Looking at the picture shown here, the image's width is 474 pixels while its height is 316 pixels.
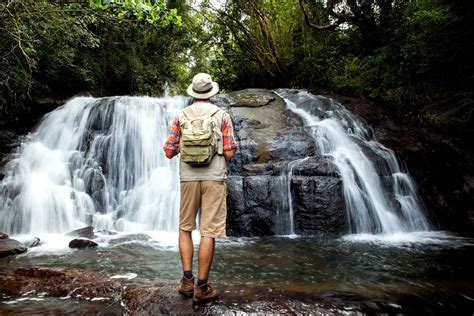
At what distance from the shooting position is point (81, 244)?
590cm

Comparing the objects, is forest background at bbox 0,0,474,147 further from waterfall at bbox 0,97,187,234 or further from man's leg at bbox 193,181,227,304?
man's leg at bbox 193,181,227,304

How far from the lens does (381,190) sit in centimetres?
782

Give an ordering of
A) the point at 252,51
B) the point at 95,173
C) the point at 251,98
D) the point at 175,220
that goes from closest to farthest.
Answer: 1. the point at 175,220
2. the point at 95,173
3. the point at 251,98
4. the point at 252,51

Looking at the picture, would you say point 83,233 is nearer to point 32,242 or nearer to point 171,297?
point 32,242

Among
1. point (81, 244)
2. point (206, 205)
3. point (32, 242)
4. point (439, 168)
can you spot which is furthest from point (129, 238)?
point (439, 168)

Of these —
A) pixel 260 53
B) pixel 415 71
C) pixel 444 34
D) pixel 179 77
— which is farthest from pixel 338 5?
pixel 179 77

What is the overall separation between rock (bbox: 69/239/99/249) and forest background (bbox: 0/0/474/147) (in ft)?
11.7

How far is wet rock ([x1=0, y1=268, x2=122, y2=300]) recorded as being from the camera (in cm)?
338

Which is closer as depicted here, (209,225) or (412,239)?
(209,225)

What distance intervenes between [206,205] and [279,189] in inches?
170

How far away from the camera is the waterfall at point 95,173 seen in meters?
7.46

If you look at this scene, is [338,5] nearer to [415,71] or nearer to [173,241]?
[415,71]

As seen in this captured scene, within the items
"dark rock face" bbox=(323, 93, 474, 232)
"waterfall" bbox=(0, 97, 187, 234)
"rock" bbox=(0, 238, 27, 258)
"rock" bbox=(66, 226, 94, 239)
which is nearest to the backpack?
"rock" bbox=(0, 238, 27, 258)

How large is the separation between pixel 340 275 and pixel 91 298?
290 cm
